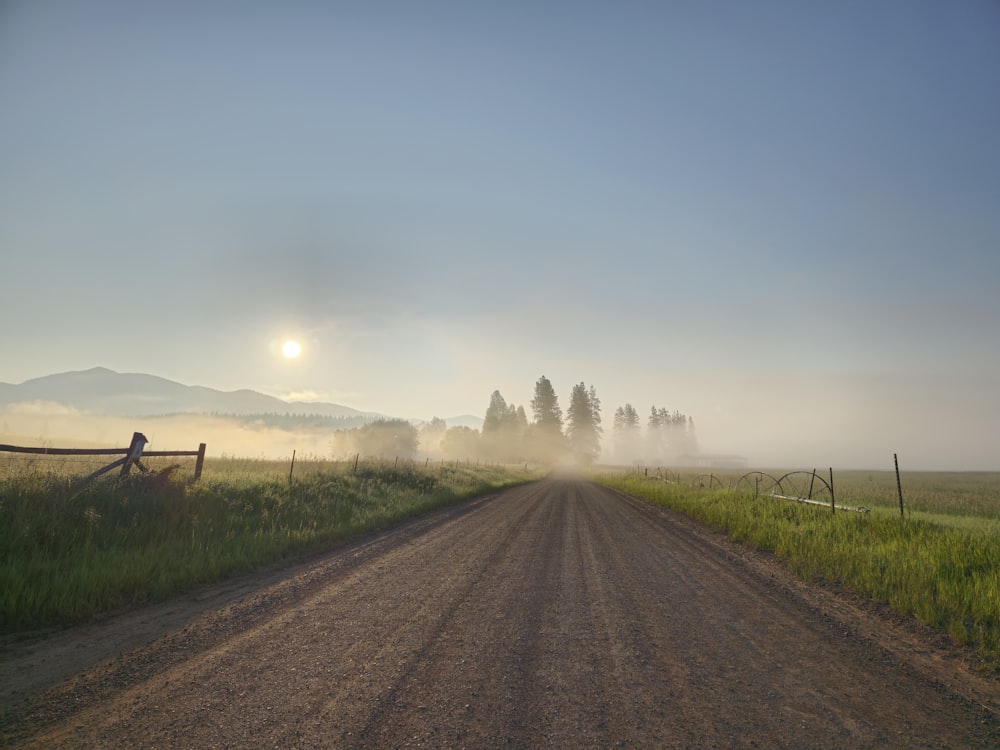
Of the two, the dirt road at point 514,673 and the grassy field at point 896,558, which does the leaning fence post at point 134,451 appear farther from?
the grassy field at point 896,558

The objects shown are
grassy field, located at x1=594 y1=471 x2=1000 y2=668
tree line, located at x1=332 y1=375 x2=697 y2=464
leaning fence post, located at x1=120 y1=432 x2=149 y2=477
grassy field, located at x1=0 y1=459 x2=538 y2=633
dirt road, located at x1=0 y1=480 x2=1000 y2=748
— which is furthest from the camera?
tree line, located at x1=332 y1=375 x2=697 y2=464

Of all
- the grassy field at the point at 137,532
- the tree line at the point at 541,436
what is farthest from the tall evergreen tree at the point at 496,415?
the grassy field at the point at 137,532

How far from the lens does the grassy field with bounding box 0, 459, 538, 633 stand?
5824 millimetres

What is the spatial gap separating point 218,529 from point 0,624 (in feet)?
14.5

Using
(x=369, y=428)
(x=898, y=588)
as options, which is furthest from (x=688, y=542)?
(x=369, y=428)

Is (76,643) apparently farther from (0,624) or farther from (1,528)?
(1,528)

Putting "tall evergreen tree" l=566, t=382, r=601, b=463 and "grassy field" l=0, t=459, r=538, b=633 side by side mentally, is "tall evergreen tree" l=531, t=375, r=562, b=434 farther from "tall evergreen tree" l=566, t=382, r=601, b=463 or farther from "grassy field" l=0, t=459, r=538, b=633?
"grassy field" l=0, t=459, r=538, b=633

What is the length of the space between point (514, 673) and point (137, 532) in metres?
8.13

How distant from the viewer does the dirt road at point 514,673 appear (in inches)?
126

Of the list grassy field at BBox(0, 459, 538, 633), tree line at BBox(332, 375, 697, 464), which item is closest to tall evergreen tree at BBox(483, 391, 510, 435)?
tree line at BBox(332, 375, 697, 464)

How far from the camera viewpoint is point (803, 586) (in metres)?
7.27

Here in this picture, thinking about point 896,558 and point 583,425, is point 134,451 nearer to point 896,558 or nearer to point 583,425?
point 896,558

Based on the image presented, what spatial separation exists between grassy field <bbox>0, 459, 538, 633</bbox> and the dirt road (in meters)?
0.98

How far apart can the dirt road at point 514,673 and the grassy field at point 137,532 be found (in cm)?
98
